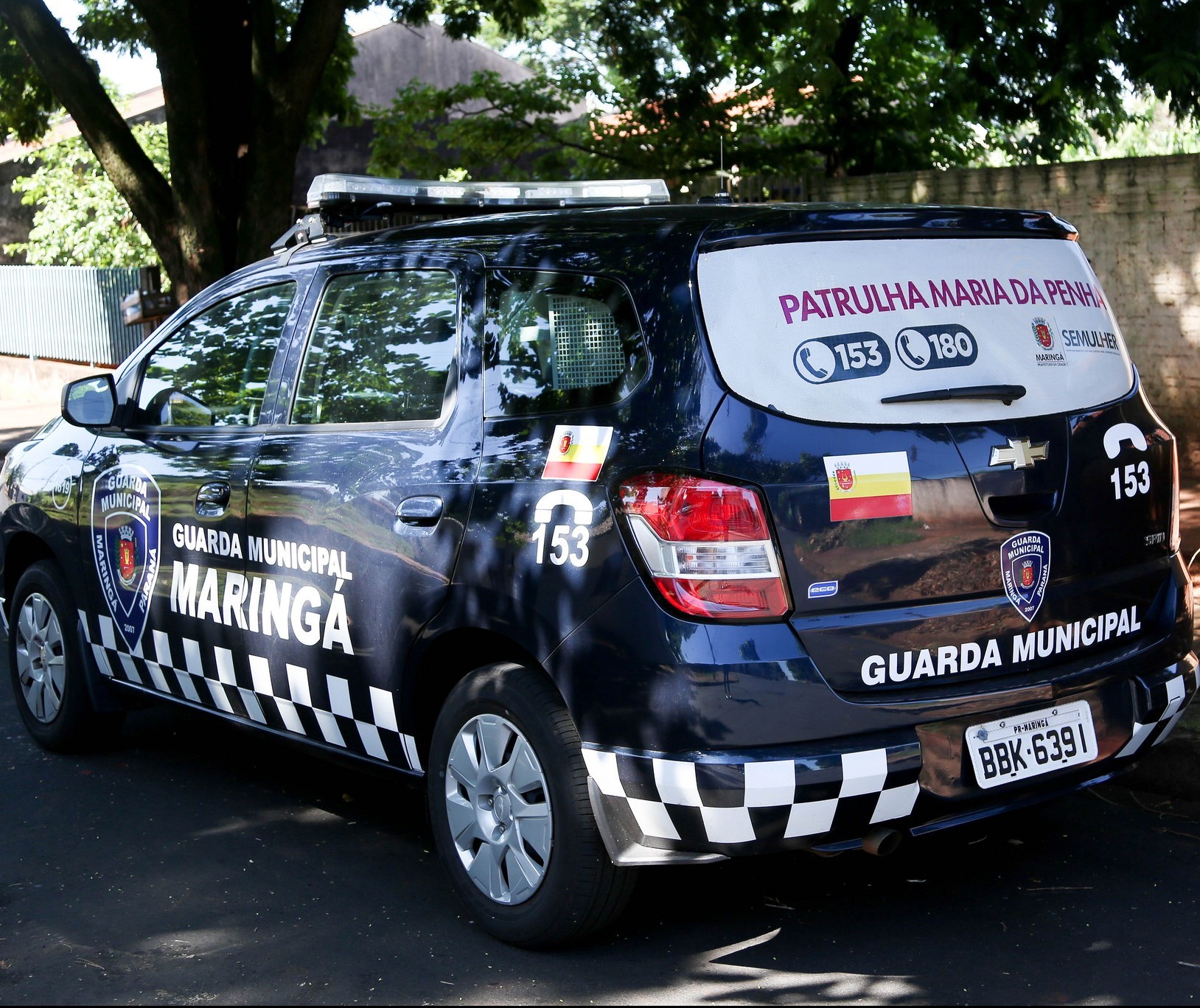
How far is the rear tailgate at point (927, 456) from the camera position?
328 cm

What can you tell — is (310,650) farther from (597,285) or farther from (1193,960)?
(1193,960)

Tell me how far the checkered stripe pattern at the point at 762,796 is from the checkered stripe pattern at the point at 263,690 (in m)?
0.94

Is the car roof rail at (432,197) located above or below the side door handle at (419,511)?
above

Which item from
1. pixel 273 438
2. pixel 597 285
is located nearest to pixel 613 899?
pixel 597 285

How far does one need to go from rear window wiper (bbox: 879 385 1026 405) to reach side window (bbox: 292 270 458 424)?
4.08 feet

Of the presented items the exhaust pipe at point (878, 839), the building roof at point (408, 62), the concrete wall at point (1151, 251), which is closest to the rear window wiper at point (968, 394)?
the exhaust pipe at point (878, 839)

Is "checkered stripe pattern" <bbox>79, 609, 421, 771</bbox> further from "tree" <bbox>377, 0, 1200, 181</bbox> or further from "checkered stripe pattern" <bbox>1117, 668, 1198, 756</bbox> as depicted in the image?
"tree" <bbox>377, 0, 1200, 181</bbox>

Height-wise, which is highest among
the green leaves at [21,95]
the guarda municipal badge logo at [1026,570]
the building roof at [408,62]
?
the building roof at [408,62]

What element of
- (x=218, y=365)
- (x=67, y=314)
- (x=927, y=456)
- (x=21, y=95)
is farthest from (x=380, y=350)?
(x=67, y=314)

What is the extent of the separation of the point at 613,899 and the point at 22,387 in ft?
67.7

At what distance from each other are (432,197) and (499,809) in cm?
219

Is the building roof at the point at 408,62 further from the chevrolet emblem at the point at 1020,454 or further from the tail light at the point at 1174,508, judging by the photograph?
the chevrolet emblem at the point at 1020,454

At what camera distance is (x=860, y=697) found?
129 inches

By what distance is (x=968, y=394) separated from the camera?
3.45 metres
